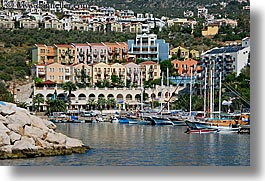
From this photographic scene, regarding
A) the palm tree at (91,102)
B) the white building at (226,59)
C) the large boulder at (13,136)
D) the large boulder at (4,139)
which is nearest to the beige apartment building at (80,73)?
the palm tree at (91,102)

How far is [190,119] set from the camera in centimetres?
1447

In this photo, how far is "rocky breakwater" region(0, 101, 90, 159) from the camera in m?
7.47

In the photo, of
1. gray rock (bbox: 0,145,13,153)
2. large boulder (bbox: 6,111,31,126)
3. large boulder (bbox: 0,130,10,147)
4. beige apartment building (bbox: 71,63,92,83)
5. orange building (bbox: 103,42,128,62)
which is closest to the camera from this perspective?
gray rock (bbox: 0,145,13,153)

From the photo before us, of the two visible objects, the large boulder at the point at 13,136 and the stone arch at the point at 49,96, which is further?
the stone arch at the point at 49,96

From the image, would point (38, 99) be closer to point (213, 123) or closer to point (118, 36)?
point (213, 123)

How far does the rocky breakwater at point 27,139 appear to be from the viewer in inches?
294

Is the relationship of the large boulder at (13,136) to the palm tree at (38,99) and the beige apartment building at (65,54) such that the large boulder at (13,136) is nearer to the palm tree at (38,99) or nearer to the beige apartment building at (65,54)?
the palm tree at (38,99)

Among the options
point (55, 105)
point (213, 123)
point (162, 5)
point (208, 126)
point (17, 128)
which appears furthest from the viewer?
point (213, 123)

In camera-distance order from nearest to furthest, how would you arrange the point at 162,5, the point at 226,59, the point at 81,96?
1. the point at 226,59
2. the point at 162,5
3. the point at 81,96

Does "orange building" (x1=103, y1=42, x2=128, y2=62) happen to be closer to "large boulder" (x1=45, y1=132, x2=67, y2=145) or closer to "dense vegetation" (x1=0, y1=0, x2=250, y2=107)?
"dense vegetation" (x1=0, y1=0, x2=250, y2=107)

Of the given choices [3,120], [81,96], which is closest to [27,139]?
[3,120]

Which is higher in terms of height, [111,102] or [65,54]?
[65,54]

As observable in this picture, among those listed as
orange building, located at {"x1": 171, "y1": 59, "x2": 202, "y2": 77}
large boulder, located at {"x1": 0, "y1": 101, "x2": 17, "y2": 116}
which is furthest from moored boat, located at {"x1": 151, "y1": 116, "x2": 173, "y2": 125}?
large boulder, located at {"x1": 0, "y1": 101, "x2": 17, "y2": 116}

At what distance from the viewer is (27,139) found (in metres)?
7.88
